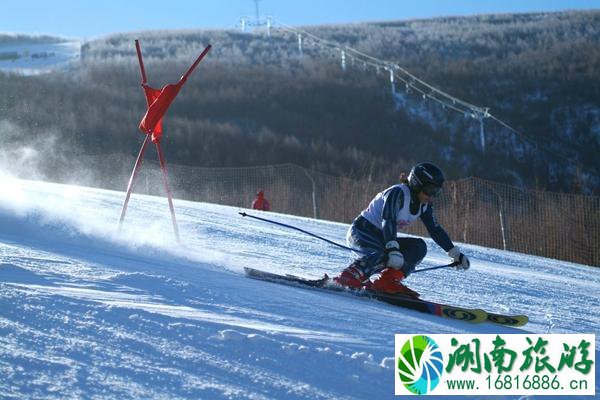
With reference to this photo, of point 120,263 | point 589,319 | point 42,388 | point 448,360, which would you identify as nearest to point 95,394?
point 42,388

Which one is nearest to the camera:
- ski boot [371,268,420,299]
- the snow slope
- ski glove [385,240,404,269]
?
the snow slope

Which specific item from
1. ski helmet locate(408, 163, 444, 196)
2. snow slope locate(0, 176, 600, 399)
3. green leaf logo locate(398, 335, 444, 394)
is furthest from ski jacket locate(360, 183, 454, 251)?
green leaf logo locate(398, 335, 444, 394)

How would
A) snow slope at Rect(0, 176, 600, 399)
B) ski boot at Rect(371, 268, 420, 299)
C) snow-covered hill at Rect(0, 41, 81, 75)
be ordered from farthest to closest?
1. snow-covered hill at Rect(0, 41, 81, 75)
2. ski boot at Rect(371, 268, 420, 299)
3. snow slope at Rect(0, 176, 600, 399)

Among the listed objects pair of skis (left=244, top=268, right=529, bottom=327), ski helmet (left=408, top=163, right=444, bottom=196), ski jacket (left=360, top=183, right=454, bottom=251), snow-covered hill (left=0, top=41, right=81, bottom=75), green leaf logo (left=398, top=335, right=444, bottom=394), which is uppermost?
snow-covered hill (left=0, top=41, right=81, bottom=75)

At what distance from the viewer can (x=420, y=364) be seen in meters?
4.74

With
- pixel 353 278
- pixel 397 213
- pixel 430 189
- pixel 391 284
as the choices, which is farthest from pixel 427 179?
pixel 353 278

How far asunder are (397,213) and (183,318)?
9.64ft

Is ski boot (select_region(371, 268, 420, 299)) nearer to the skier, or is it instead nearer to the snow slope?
the skier

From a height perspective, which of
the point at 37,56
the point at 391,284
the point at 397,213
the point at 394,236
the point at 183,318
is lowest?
the point at 391,284

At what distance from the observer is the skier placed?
716cm

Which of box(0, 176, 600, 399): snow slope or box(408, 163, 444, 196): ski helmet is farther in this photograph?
box(408, 163, 444, 196): ski helmet

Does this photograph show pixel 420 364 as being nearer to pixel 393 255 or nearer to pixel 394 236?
pixel 393 255

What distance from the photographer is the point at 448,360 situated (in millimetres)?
5008

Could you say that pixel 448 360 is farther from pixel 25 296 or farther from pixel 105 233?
pixel 105 233
